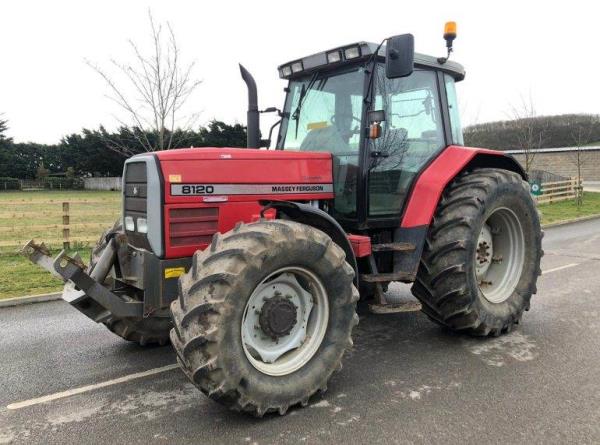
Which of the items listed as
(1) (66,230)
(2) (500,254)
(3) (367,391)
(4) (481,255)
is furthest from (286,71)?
(1) (66,230)

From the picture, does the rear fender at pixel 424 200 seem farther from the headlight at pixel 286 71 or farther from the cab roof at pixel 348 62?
the headlight at pixel 286 71

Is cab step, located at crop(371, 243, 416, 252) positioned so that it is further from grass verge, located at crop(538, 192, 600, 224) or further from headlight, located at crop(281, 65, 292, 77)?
grass verge, located at crop(538, 192, 600, 224)

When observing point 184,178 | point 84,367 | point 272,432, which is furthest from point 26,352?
point 272,432

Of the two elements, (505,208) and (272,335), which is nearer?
(272,335)

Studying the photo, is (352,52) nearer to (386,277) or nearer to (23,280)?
(386,277)

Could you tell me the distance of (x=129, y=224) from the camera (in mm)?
3934

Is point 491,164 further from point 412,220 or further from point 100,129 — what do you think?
point 100,129

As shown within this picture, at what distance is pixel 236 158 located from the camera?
3.74 meters

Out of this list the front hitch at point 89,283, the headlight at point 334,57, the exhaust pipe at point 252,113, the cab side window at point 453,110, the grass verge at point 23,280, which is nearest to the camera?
the front hitch at point 89,283

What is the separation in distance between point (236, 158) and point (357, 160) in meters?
1.06

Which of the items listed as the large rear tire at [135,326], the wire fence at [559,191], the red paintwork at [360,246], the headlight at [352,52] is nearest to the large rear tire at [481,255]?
the red paintwork at [360,246]

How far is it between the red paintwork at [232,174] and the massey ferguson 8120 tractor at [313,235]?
0.03 ft

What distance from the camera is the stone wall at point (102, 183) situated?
49.3 metres

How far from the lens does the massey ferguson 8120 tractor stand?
3.06m
